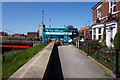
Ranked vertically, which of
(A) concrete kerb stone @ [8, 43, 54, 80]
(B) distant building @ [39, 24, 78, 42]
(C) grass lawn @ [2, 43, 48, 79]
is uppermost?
(B) distant building @ [39, 24, 78, 42]

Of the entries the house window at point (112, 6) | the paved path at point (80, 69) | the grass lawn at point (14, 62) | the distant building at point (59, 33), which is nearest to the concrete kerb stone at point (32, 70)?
the paved path at point (80, 69)

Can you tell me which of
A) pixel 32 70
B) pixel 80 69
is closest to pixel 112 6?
pixel 80 69

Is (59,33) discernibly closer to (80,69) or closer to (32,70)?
(80,69)

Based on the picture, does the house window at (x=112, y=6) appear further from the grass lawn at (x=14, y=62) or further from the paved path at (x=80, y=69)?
the grass lawn at (x=14, y=62)

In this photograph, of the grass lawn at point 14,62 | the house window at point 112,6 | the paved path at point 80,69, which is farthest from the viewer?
the house window at point 112,6

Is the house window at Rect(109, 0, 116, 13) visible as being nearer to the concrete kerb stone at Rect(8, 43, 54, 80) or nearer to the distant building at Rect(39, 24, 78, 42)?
the concrete kerb stone at Rect(8, 43, 54, 80)

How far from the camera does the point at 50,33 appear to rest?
1175 inches

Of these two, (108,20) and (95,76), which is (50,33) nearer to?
(108,20)

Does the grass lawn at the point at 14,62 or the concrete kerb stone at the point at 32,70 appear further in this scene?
the grass lawn at the point at 14,62

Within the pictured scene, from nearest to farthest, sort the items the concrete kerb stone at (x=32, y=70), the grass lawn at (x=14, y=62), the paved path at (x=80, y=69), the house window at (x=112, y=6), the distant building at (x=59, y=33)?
the concrete kerb stone at (x=32, y=70), the paved path at (x=80, y=69), the grass lawn at (x=14, y=62), the house window at (x=112, y=6), the distant building at (x=59, y=33)

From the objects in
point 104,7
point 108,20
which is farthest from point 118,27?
point 104,7

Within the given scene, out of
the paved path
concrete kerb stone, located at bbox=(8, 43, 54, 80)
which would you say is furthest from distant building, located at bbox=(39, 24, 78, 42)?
concrete kerb stone, located at bbox=(8, 43, 54, 80)

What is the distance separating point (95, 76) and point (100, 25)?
510 inches

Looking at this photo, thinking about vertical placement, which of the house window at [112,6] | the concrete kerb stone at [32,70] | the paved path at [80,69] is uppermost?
the house window at [112,6]
